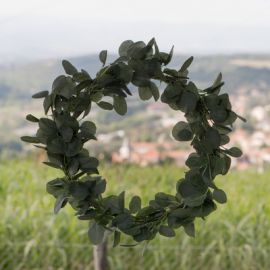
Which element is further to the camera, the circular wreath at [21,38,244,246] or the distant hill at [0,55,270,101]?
the distant hill at [0,55,270,101]

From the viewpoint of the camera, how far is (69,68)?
60 cm

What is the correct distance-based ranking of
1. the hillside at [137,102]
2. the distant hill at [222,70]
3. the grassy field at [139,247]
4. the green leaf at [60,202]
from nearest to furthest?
the green leaf at [60,202] < the grassy field at [139,247] < the hillside at [137,102] < the distant hill at [222,70]

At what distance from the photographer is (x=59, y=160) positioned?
0.59m

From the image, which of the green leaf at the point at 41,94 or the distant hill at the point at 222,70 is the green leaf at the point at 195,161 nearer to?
the green leaf at the point at 41,94

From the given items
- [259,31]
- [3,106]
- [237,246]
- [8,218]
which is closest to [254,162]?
[3,106]

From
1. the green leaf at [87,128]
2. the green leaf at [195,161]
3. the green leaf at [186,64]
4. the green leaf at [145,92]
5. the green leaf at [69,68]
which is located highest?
the green leaf at [186,64]

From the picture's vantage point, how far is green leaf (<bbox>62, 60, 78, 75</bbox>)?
0.60 metres

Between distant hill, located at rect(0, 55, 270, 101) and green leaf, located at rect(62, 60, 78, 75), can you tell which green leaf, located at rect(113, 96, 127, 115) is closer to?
green leaf, located at rect(62, 60, 78, 75)

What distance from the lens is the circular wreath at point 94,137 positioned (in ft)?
1.91

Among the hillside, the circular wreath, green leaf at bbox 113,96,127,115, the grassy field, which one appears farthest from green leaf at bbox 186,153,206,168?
the hillside

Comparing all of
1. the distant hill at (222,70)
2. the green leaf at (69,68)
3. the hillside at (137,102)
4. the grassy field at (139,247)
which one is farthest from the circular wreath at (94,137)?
the distant hill at (222,70)

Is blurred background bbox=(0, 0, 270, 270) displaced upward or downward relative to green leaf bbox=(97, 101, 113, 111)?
downward

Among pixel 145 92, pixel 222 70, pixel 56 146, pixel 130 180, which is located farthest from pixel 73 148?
pixel 222 70

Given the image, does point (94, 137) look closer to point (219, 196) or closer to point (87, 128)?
point (87, 128)
